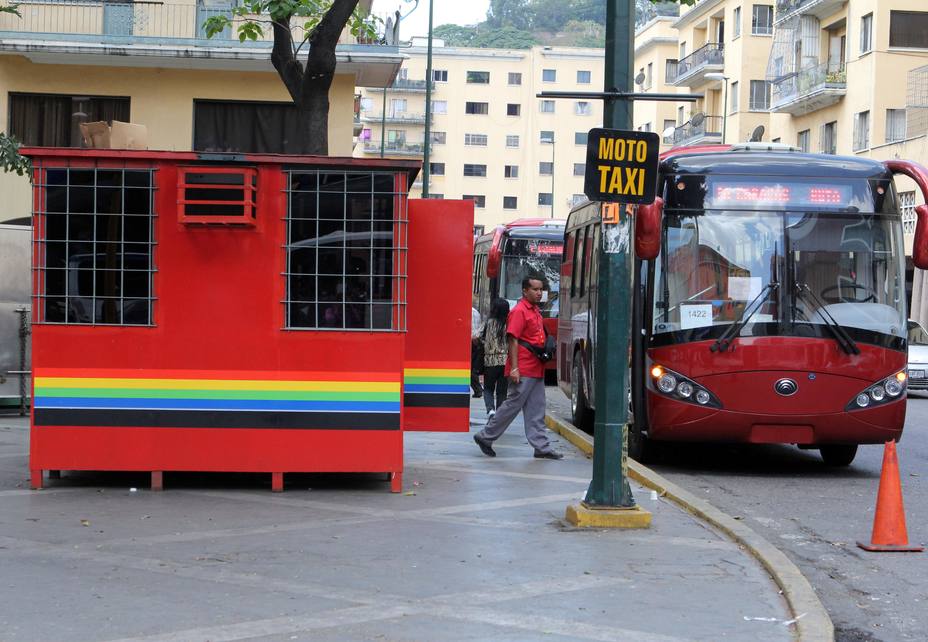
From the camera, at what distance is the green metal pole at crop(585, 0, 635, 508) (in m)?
8.73

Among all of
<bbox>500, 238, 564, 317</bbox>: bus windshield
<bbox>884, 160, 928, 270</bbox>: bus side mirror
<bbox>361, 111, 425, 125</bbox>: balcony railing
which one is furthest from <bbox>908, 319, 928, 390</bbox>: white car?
<bbox>361, 111, 425, 125</bbox>: balcony railing

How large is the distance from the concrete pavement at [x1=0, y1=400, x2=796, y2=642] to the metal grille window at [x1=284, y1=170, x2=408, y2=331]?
4.56 feet

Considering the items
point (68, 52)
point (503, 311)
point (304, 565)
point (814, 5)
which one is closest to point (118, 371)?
point (304, 565)

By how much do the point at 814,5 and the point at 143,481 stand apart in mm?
42191

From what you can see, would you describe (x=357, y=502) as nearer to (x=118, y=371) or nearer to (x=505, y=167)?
(x=118, y=371)

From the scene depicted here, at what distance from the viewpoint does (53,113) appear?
81.3 ft

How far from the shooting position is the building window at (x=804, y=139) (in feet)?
167

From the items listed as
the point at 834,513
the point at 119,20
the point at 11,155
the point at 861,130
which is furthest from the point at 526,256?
the point at 861,130

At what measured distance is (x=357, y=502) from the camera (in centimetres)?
961

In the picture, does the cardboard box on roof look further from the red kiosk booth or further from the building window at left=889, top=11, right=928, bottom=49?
the building window at left=889, top=11, right=928, bottom=49

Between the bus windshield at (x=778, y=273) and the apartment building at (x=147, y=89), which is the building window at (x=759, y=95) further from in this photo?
the bus windshield at (x=778, y=273)

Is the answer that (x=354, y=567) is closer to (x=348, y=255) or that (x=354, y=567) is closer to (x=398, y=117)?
(x=348, y=255)

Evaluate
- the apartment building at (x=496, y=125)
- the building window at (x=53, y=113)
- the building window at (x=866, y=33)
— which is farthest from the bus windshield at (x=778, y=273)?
the apartment building at (x=496, y=125)

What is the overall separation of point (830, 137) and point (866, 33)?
456 cm
